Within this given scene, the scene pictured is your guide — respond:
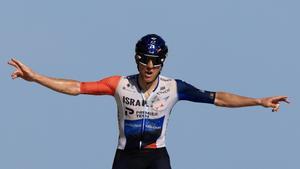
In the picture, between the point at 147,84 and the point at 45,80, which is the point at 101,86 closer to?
the point at 147,84

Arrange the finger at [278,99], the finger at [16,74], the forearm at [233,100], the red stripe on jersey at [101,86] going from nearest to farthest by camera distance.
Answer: the finger at [16,74] → the finger at [278,99] → the forearm at [233,100] → the red stripe on jersey at [101,86]

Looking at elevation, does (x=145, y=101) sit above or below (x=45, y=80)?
below

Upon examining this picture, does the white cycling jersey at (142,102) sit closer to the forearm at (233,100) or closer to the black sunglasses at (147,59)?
the forearm at (233,100)

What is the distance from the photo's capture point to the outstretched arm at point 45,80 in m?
31.9

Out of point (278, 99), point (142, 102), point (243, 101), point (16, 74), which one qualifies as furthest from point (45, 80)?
point (278, 99)

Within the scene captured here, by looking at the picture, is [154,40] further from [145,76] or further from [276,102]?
[276,102]

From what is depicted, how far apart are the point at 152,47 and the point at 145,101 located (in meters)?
1.33

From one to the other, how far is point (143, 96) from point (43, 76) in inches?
97.2

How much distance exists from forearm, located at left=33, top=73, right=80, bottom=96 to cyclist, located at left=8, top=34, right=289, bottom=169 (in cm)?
2

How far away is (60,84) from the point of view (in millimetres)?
32438

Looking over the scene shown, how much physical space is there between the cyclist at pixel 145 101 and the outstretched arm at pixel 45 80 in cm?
2

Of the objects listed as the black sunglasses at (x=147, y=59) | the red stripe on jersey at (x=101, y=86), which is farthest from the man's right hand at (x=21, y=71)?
the black sunglasses at (x=147, y=59)

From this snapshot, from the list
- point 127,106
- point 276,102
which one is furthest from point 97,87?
Result: point 276,102

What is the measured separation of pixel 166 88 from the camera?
33.0 metres
